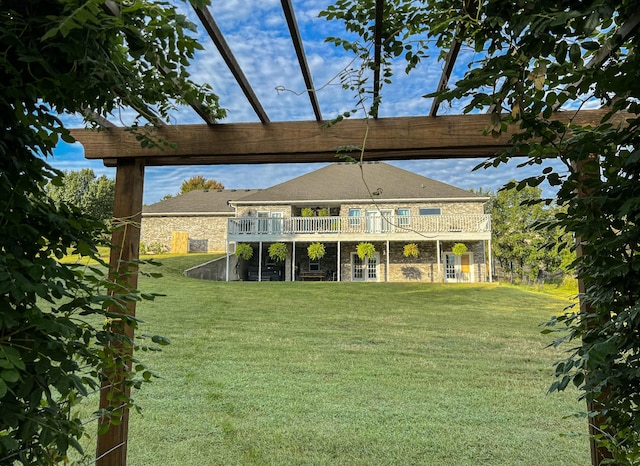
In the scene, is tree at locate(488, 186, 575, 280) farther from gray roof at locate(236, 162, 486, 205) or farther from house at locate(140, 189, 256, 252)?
house at locate(140, 189, 256, 252)

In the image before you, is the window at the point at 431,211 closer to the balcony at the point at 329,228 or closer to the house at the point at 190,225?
the balcony at the point at 329,228

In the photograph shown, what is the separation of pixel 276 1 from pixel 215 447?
2.84 metres

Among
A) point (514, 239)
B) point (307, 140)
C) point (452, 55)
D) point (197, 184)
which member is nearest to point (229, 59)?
point (307, 140)

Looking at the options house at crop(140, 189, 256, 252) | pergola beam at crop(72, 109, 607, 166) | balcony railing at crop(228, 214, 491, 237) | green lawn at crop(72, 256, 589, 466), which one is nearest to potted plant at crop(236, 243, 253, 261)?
balcony railing at crop(228, 214, 491, 237)

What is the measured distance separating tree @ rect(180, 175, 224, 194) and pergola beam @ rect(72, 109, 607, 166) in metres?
16.2

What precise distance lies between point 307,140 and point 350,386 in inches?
115

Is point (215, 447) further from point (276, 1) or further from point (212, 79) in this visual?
point (276, 1)

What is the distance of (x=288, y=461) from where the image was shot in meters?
2.80

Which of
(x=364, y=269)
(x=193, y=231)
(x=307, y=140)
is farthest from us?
(x=193, y=231)

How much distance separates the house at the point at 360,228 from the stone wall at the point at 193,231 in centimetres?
7

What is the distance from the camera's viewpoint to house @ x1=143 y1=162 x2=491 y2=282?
9.62 meters

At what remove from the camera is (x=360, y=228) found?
399 inches

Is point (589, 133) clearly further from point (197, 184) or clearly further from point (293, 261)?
point (197, 184)

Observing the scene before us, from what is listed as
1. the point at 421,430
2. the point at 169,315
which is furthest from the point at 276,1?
the point at 169,315
